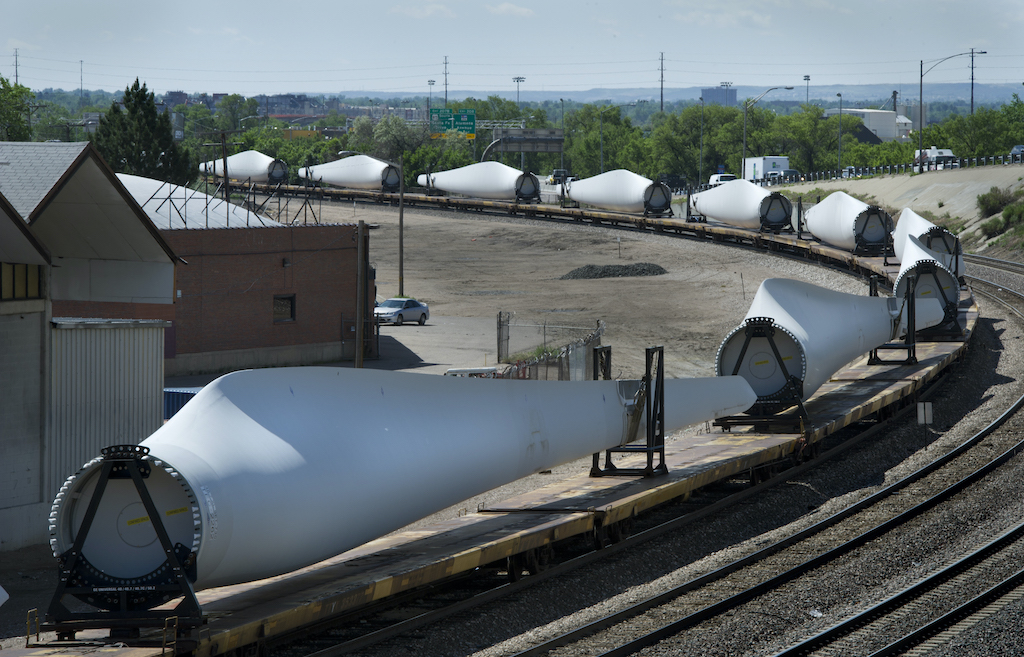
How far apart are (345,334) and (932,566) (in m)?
28.5

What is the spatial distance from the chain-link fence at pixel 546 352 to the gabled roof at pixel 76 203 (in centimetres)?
899

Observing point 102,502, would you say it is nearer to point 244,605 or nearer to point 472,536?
point 244,605

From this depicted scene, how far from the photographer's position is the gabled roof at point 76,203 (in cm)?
1820

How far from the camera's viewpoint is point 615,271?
187ft

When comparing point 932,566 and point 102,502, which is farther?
point 932,566

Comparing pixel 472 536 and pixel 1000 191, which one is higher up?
pixel 1000 191

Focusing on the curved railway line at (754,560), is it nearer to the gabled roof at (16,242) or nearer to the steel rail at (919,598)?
the steel rail at (919,598)

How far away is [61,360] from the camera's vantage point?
18531 millimetres

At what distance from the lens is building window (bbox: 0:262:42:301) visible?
57.7 ft

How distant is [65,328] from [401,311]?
28319 millimetres

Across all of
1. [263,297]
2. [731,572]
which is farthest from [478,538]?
[263,297]

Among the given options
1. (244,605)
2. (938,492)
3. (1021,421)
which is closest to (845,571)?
(938,492)

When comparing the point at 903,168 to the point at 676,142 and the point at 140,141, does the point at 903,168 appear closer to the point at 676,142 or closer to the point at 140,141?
the point at 676,142

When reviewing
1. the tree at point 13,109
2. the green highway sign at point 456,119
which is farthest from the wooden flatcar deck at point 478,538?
the green highway sign at point 456,119
